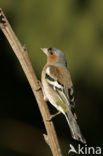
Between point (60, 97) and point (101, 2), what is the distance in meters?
3.05

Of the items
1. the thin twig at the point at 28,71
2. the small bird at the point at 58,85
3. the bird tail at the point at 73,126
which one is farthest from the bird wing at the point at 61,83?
the thin twig at the point at 28,71

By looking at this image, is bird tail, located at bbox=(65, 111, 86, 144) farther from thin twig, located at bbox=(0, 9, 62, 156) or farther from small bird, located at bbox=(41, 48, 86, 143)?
thin twig, located at bbox=(0, 9, 62, 156)

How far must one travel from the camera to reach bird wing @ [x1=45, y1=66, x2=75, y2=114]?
2.61 metres

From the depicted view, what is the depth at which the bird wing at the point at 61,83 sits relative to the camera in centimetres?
261

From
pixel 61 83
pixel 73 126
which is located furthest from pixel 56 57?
pixel 73 126

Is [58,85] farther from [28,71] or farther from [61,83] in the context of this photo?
[28,71]

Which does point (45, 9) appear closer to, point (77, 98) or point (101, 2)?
point (101, 2)

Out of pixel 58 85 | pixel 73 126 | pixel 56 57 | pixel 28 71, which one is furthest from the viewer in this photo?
pixel 56 57

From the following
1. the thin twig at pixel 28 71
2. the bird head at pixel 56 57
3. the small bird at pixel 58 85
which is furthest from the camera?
the bird head at pixel 56 57

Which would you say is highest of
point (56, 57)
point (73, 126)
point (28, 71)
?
point (28, 71)

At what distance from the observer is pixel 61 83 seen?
8.75ft

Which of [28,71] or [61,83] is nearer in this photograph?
[28,71]

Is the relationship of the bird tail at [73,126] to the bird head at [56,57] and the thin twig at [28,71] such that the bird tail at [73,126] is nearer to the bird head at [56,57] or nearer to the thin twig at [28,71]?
the thin twig at [28,71]

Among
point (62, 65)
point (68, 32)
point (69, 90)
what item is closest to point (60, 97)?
point (69, 90)
